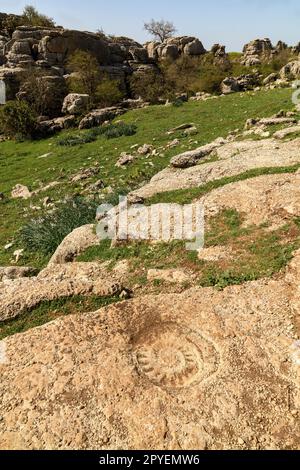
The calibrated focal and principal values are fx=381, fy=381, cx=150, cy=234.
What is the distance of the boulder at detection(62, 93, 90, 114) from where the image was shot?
42719 millimetres

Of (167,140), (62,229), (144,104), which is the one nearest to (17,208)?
(62,229)

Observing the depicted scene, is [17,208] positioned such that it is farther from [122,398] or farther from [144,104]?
[144,104]

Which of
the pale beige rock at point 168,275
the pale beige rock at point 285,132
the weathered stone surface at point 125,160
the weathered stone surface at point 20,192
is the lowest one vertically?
the weathered stone surface at point 20,192

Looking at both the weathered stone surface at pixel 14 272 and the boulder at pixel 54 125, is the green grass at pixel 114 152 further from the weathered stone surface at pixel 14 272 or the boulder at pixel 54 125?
the boulder at pixel 54 125

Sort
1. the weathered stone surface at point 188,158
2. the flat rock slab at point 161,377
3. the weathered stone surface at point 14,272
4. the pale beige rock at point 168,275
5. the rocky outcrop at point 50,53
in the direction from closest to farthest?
the flat rock slab at point 161,377 → the pale beige rock at point 168,275 → the weathered stone surface at point 14,272 → the weathered stone surface at point 188,158 → the rocky outcrop at point 50,53

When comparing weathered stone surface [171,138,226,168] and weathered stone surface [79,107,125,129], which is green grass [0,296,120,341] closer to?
weathered stone surface [171,138,226,168]

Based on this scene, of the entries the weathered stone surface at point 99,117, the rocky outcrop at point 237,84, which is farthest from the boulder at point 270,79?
the weathered stone surface at point 99,117

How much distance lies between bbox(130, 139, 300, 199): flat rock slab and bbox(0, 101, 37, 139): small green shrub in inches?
979

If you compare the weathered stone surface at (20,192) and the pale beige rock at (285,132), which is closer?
the pale beige rock at (285,132)

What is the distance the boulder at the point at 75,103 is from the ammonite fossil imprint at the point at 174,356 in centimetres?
3960

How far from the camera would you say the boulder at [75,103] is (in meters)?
42.7

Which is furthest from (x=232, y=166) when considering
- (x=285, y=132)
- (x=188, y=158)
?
(x=285, y=132)

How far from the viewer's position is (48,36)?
2005 inches

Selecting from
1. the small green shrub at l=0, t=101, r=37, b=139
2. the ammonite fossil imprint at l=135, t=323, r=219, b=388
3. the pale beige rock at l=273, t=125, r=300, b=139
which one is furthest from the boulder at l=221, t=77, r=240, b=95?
the ammonite fossil imprint at l=135, t=323, r=219, b=388
